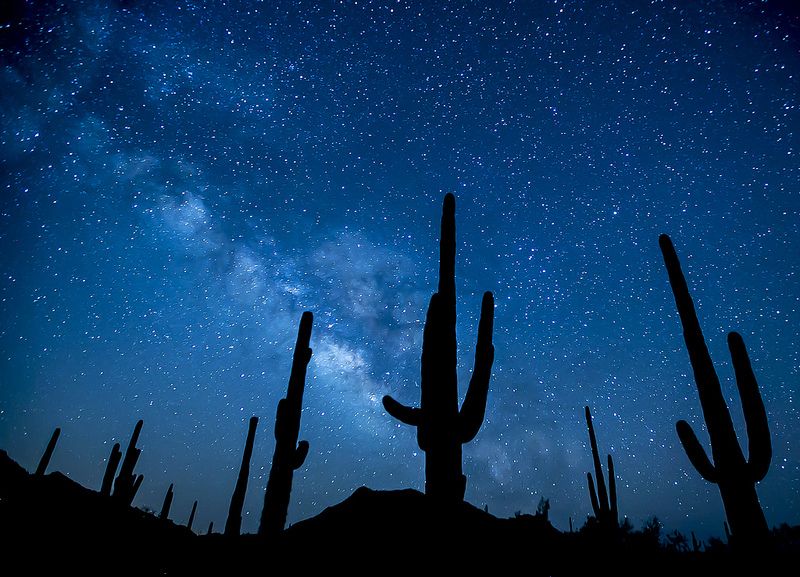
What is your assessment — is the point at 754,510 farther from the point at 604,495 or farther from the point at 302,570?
the point at 604,495

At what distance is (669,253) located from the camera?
271 inches

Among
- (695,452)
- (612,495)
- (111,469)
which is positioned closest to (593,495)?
(612,495)

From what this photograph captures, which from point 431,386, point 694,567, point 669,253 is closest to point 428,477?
point 431,386

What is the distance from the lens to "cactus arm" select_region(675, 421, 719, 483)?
205 inches

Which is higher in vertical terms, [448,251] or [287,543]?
[448,251]

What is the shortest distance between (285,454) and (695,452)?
6214mm

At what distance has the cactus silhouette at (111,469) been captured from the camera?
43.2ft

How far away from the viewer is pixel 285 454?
6.66m

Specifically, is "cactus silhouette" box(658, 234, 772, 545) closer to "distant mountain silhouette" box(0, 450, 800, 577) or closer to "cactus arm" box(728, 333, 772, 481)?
"cactus arm" box(728, 333, 772, 481)

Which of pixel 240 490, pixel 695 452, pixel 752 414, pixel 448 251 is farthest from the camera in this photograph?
pixel 240 490

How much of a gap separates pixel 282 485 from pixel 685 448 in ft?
20.2

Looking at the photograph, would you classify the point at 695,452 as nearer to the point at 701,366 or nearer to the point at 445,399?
the point at 701,366

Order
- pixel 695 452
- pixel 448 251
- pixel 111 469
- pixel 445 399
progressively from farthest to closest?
pixel 111 469, pixel 695 452, pixel 448 251, pixel 445 399

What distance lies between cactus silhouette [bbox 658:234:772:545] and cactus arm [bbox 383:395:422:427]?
417 centimetres
